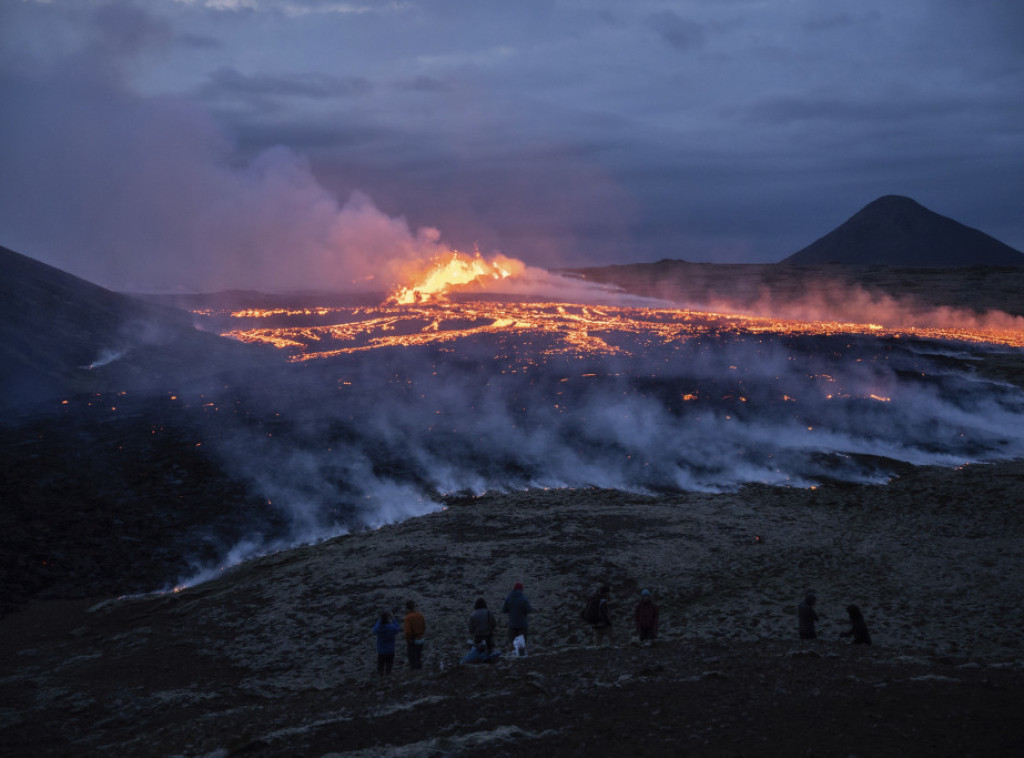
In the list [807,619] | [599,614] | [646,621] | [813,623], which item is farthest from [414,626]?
[813,623]

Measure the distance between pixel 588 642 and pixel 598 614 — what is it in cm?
142

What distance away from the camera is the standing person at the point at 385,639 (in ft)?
49.8

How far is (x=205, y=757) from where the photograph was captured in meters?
11.3

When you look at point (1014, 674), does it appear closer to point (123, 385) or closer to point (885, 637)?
point (885, 637)

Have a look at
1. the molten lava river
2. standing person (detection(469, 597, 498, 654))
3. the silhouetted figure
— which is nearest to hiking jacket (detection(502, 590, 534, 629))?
standing person (detection(469, 597, 498, 654))

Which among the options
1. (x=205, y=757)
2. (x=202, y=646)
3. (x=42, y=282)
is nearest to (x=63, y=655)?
(x=202, y=646)

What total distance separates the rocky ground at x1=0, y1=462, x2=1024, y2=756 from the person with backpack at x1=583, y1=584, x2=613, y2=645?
1112 millimetres

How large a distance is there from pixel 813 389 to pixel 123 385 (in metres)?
41.8

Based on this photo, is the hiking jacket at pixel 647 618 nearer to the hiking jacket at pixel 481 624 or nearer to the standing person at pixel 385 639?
the hiking jacket at pixel 481 624

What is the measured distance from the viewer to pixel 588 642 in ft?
56.0

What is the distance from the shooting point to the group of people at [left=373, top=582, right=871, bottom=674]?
14.8 m

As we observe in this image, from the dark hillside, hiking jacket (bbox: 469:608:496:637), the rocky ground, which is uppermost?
the dark hillside

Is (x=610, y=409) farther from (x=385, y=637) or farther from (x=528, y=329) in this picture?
(x=385, y=637)

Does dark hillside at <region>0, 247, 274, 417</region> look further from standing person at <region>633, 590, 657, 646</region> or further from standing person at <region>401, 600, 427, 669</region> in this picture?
standing person at <region>633, 590, 657, 646</region>
